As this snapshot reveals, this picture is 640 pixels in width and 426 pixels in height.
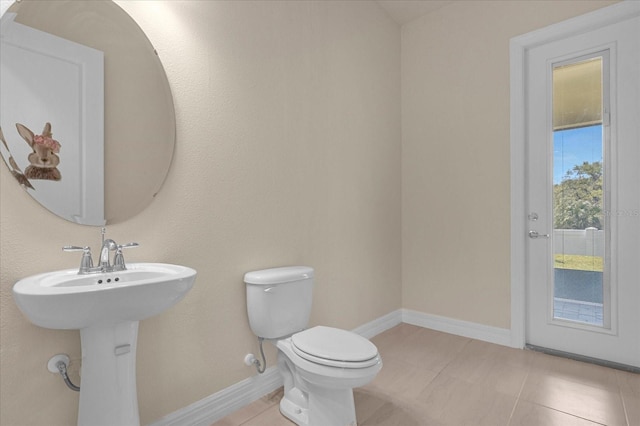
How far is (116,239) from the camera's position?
4.58 feet

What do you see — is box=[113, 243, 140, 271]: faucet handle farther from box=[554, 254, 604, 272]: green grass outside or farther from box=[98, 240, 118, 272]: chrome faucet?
box=[554, 254, 604, 272]: green grass outside

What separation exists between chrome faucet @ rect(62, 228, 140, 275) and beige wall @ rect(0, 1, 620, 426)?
81mm

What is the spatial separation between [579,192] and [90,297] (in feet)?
9.12

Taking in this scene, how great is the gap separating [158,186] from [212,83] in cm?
59

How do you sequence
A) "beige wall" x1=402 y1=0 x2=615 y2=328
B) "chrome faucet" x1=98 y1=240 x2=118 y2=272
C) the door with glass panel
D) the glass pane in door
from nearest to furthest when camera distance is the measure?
1. "chrome faucet" x1=98 y1=240 x2=118 y2=272
2. the door with glass panel
3. the glass pane in door
4. "beige wall" x1=402 y1=0 x2=615 y2=328

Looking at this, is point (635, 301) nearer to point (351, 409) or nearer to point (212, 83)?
point (351, 409)

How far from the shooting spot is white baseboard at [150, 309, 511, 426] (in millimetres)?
1604

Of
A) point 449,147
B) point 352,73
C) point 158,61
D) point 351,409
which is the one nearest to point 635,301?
point 449,147

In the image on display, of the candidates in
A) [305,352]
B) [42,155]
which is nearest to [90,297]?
[42,155]

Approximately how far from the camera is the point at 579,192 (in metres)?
2.35

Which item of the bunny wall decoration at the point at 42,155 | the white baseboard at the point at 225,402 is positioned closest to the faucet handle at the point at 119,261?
the bunny wall decoration at the point at 42,155

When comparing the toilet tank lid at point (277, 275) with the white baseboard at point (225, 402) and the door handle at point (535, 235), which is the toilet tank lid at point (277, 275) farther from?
the door handle at point (535, 235)

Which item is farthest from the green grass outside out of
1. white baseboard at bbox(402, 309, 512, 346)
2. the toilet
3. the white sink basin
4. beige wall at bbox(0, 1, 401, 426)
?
the white sink basin

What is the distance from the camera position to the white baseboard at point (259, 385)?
5.26 ft
